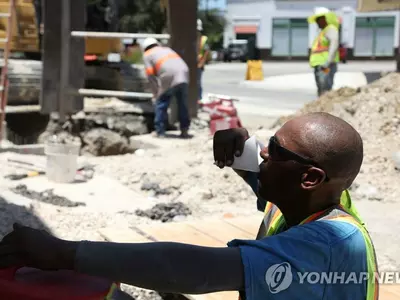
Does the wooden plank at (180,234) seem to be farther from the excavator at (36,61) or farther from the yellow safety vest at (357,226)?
the excavator at (36,61)

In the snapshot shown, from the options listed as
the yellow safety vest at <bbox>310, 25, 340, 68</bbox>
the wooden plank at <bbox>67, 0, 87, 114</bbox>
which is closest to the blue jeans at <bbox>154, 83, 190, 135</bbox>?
the wooden plank at <bbox>67, 0, 87, 114</bbox>

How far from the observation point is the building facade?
42528mm

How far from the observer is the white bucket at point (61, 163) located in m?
6.11

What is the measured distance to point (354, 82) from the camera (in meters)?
21.5

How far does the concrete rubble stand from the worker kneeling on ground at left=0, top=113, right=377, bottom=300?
200cm

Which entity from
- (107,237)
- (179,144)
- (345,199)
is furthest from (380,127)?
(345,199)

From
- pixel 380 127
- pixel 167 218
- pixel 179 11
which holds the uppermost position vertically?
pixel 179 11

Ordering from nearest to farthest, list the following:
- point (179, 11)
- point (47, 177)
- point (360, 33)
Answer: point (47, 177), point (179, 11), point (360, 33)

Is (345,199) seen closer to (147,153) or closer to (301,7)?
(147,153)

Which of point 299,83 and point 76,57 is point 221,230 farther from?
point 299,83

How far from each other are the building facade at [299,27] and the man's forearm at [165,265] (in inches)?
1657

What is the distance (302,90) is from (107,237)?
57.8ft

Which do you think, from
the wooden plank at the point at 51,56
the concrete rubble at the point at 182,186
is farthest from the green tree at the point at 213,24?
the wooden plank at the point at 51,56

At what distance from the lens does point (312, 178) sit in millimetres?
1645
